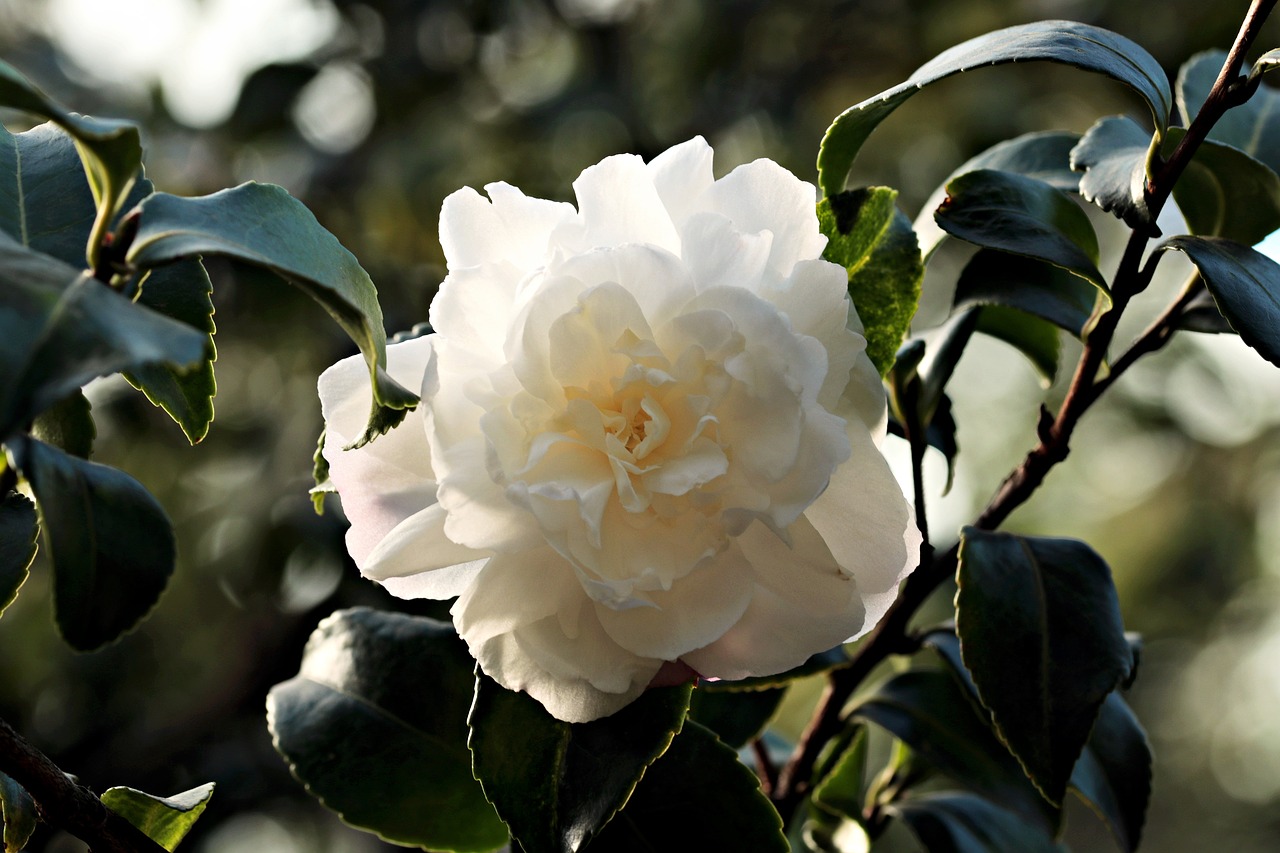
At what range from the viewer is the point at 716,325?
0.40 m

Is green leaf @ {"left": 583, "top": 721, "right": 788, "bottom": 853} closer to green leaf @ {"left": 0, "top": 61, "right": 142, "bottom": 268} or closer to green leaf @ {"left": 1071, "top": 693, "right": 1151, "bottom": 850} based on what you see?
green leaf @ {"left": 1071, "top": 693, "right": 1151, "bottom": 850}

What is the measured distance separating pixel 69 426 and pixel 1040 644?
1.37ft

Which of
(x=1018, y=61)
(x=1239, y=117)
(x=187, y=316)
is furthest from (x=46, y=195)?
(x=1239, y=117)

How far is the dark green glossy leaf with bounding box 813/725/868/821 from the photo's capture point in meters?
0.73

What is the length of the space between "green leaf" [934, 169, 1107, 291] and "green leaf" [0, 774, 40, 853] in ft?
1.46

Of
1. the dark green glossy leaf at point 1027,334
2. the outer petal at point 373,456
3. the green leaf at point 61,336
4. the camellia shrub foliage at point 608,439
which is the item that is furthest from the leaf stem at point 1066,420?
the green leaf at point 61,336

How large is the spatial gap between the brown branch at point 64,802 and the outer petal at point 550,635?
15cm

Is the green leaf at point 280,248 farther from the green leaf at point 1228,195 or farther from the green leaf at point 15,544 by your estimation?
the green leaf at point 1228,195

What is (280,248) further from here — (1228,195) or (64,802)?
(1228,195)

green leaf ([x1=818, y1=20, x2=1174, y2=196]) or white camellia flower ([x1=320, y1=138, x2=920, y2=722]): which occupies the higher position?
green leaf ([x1=818, y1=20, x2=1174, y2=196])

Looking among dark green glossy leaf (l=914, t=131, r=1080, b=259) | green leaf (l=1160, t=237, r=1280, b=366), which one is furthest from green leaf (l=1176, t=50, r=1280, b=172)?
green leaf (l=1160, t=237, r=1280, b=366)

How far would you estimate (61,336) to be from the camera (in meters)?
0.30

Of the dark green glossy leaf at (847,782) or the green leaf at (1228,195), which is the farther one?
the dark green glossy leaf at (847,782)

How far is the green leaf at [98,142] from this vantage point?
0.33 m
